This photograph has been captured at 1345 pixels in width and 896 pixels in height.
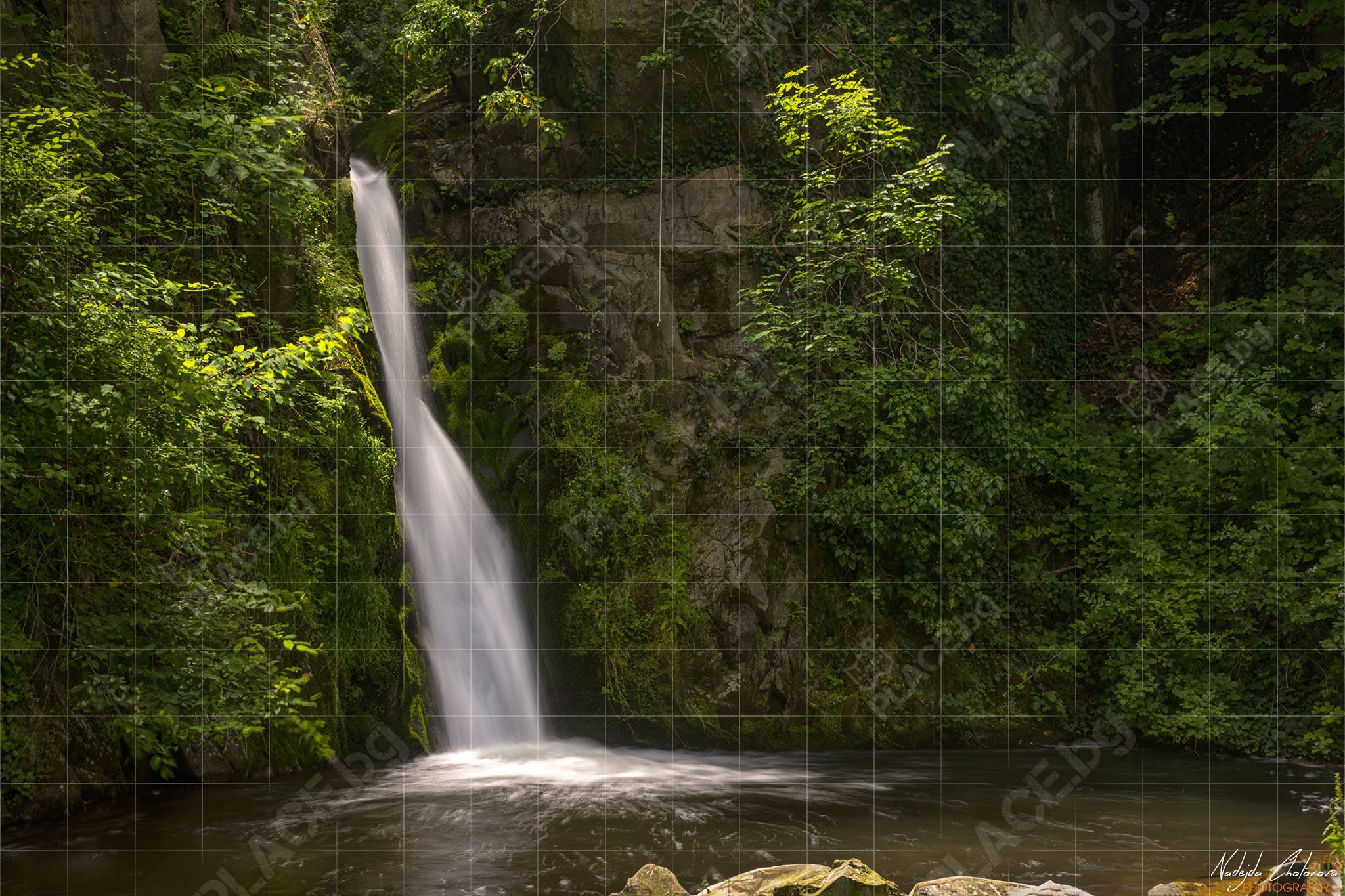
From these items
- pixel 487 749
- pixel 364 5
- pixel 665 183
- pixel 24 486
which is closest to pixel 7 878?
pixel 24 486

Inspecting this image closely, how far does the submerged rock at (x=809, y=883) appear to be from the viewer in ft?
10.9

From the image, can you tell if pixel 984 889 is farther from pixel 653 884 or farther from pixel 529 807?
pixel 529 807

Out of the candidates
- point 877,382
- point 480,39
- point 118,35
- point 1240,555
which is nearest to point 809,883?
point 877,382

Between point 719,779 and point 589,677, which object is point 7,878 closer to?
point 589,677

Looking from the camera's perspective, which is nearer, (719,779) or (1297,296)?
(719,779)

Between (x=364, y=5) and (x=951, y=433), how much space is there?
6092 mm

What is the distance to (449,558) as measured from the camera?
5.93m

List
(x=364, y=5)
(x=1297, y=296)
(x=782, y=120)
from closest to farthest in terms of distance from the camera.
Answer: (x=782, y=120), (x=1297, y=296), (x=364, y=5)

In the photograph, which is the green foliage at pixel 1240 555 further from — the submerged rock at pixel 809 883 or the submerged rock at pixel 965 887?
the submerged rock at pixel 809 883

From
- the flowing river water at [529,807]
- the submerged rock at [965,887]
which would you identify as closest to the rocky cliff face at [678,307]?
the flowing river water at [529,807]

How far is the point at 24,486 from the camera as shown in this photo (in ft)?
12.7

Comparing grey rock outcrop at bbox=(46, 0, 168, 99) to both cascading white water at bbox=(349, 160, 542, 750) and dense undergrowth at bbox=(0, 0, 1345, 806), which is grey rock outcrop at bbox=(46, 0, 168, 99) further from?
cascading white water at bbox=(349, 160, 542, 750)

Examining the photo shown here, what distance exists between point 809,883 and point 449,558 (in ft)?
11.8
